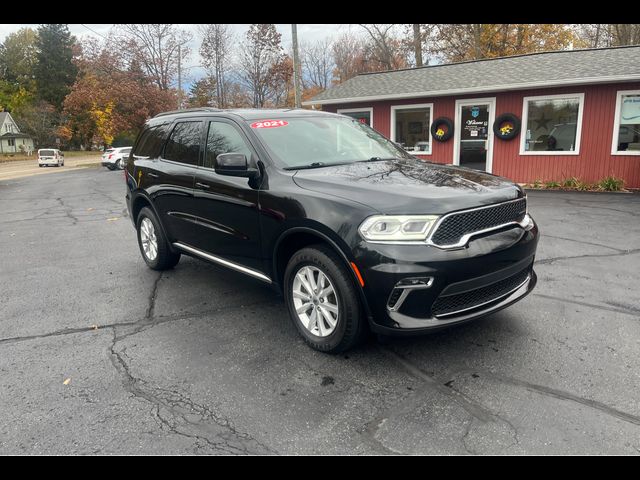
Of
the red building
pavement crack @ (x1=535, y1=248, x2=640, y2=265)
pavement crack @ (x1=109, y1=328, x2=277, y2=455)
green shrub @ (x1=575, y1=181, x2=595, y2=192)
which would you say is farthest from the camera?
green shrub @ (x1=575, y1=181, x2=595, y2=192)

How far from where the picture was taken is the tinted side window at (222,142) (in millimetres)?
4243

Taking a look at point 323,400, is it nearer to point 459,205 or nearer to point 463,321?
point 463,321

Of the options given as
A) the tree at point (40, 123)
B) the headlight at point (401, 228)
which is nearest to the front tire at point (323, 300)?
the headlight at point (401, 228)

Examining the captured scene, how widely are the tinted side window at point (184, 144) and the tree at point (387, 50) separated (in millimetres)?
30834

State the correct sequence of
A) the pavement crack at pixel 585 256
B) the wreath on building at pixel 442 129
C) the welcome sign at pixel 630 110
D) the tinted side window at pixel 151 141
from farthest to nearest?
the wreath on building at pixel 442 129
the welcome sign at pixel 630 110
the pavement crack at pixel 585 256
the tinted side window at pixel 151 141

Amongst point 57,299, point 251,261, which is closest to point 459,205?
point 251,261

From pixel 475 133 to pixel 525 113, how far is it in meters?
1.56

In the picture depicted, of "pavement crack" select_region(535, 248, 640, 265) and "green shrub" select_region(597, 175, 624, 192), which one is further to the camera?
"green shrub" select_region(597, 175, 624, 192)

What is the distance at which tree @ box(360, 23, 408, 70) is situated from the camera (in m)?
33.5

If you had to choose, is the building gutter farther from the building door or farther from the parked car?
the parked car

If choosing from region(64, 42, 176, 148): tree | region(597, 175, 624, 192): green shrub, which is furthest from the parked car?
region(597, 175, 624, 192): green shrub

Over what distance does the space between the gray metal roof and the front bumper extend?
11.2 meters

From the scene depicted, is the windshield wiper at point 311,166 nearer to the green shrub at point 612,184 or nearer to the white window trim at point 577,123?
the green shrub at point 612,184

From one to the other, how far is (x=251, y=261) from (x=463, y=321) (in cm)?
186
